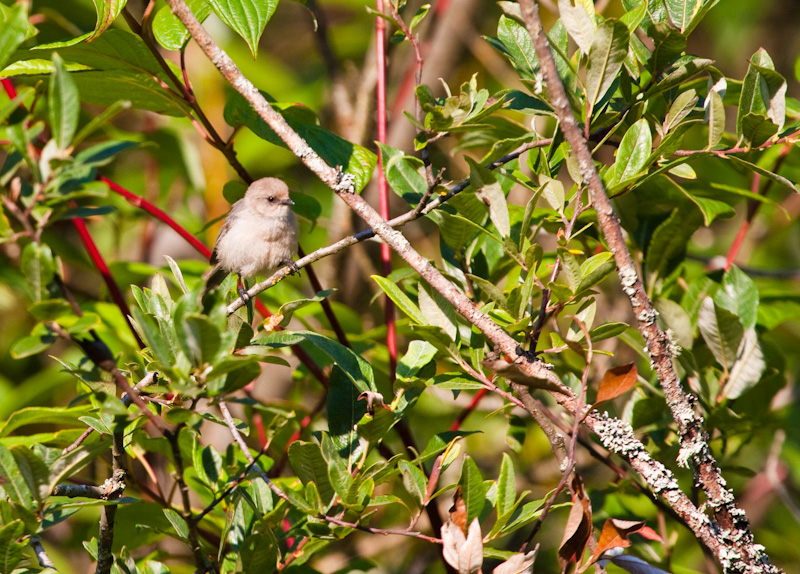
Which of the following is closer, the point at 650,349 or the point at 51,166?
the point at 51,166

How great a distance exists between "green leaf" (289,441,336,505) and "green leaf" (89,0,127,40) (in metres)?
1.19

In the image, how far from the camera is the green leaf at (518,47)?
6.49 ft

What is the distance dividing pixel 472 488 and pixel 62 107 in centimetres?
119

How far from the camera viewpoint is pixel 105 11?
191cm

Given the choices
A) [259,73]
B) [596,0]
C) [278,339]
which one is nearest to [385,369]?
[278,339]

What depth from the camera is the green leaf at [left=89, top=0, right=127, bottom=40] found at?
6.19ft

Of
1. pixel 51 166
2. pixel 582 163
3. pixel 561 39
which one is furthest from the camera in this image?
pixel 561 39

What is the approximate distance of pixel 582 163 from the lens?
1.56m

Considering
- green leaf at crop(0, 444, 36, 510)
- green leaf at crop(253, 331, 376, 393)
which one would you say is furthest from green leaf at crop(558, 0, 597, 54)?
green leaf at crop(0, 444, 36, 510)

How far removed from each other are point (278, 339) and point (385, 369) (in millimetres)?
1138

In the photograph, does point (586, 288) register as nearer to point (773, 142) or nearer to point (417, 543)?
point (773, 142)

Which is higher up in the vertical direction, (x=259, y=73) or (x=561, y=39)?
(x=259, y=73)

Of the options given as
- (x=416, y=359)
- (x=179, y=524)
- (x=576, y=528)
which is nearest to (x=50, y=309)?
(x=179, y=524)

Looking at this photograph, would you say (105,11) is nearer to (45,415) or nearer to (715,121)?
(45,415)
